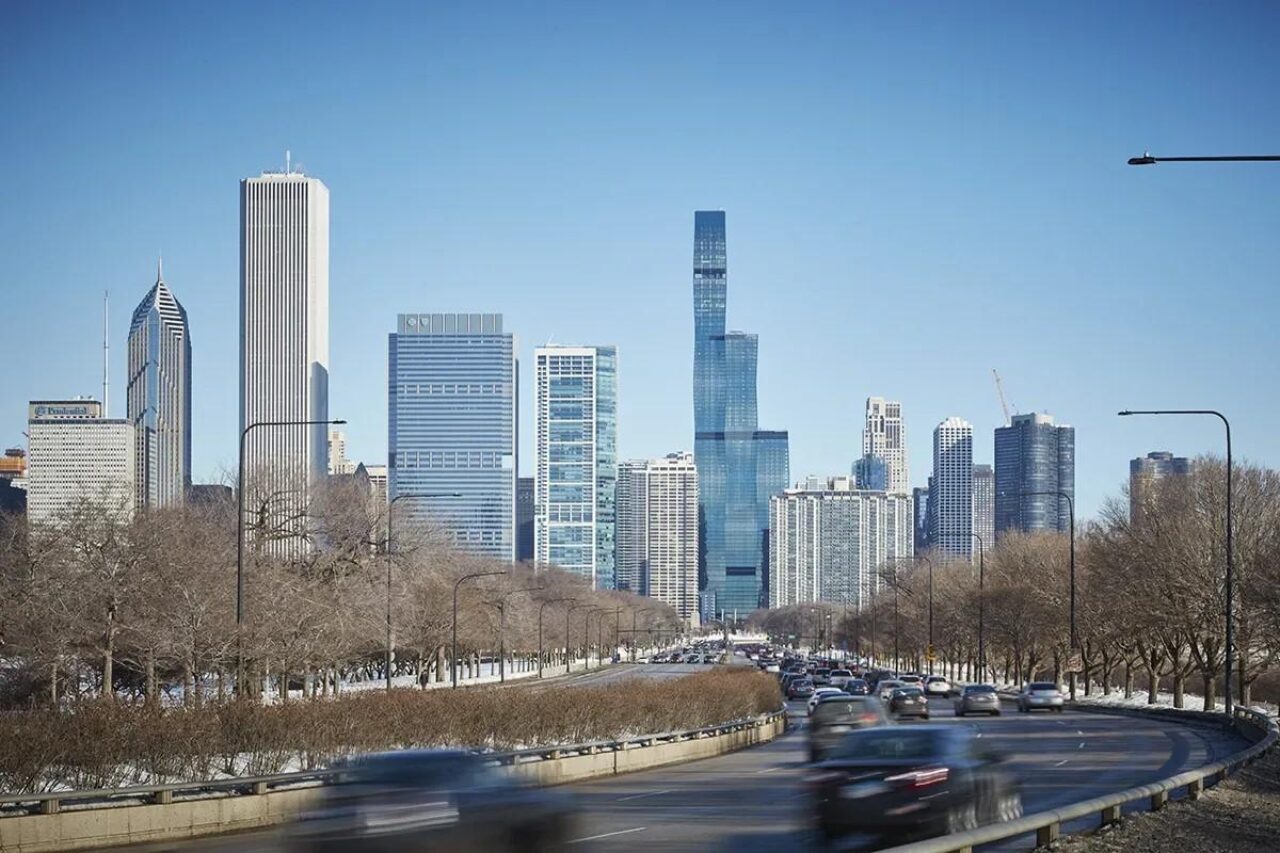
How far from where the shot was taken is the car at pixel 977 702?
6331 cm

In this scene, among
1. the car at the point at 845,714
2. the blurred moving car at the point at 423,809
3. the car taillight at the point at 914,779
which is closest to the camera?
the blurred moving car at the point at 423,809

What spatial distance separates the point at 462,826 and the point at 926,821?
6139 millimetres

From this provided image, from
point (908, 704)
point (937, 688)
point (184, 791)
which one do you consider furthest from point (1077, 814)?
point (937, 688)

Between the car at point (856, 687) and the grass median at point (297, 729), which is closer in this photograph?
the grass median at point (297, 729)

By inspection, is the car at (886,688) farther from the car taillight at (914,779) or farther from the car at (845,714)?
the car taillight at (914,779)

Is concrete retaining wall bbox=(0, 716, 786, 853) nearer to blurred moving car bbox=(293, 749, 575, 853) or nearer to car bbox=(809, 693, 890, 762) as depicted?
blurred moving car bbox=(293, 749, 575, 853)

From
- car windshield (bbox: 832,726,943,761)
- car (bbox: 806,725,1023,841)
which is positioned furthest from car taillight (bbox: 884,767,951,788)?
car windshield (bbox: 832,726,943,761)

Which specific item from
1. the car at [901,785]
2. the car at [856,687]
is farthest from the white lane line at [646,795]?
the car at [856,687]

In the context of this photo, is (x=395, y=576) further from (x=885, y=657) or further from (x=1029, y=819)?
(x=885, y=657)

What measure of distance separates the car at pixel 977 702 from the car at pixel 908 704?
442cm

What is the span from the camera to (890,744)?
20438 mm

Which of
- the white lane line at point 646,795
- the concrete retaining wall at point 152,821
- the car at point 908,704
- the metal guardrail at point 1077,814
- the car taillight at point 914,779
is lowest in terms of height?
the car at point 908,704

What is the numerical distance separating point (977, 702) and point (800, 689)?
29.9m

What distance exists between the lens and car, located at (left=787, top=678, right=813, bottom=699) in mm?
92125
